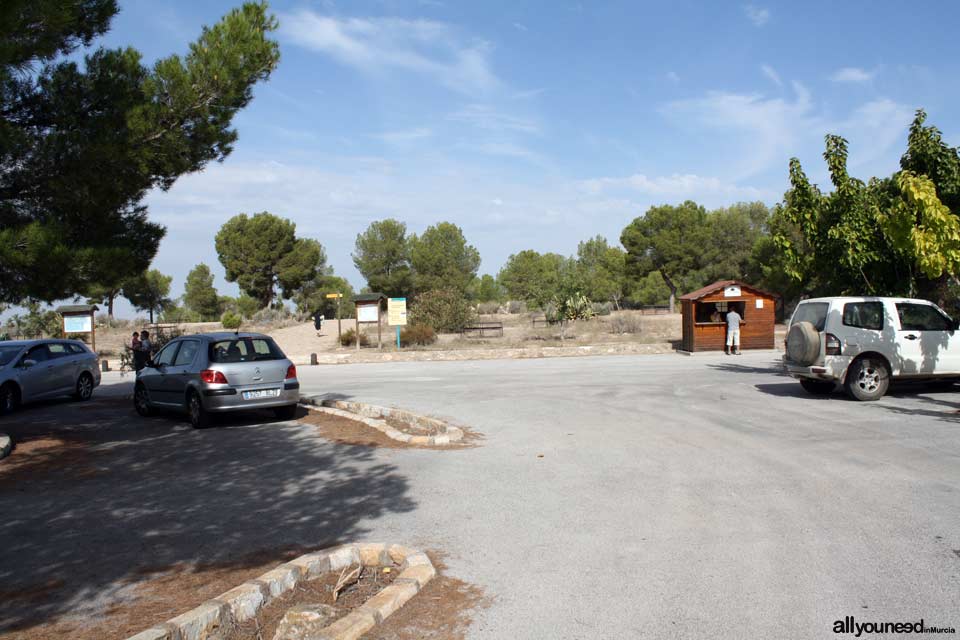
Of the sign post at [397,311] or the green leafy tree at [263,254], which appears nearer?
the sign post at [397,311]

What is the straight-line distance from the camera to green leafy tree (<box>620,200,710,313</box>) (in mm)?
59781

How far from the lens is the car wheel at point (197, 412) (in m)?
11.7

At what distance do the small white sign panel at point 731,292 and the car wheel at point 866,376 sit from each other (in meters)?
14.6

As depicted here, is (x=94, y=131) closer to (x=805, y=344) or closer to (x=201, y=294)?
(x=805, y=344)

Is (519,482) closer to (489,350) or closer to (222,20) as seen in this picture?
(222,20)

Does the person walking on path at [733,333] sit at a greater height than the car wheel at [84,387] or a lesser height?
greater

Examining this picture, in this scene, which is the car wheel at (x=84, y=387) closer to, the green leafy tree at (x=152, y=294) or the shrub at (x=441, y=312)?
the shrub at (x=441, y=312)

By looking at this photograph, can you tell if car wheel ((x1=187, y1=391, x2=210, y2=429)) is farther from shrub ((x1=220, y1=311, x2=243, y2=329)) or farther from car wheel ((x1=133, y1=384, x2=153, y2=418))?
shrub ((x1=220, y1=311, x2=243, y2=329))

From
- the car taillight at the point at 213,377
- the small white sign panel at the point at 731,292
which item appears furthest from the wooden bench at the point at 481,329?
the car taillight at the point at 213,377

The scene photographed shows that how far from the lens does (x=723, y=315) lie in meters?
28.4

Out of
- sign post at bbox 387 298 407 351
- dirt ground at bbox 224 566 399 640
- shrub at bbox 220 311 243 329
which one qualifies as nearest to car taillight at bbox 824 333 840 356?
dirt ground at bbox 224 566 399 640

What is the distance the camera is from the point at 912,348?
42.5ft

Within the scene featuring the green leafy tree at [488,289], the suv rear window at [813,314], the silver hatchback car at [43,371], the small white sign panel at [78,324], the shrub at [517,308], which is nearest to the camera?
the suv rear window at [813,314]

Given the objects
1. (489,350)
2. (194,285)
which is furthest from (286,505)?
(194,285)
